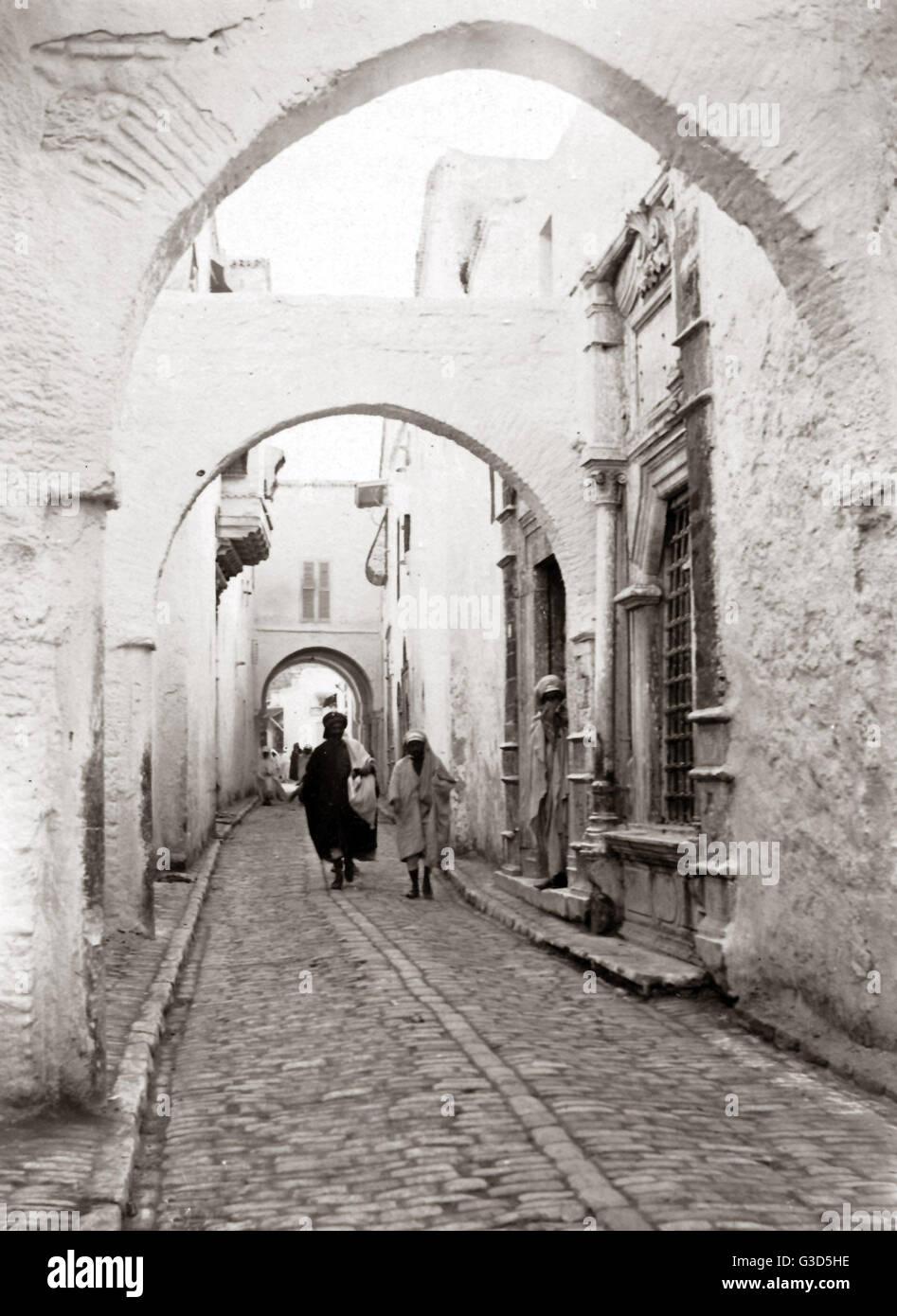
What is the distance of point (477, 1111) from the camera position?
4652mm

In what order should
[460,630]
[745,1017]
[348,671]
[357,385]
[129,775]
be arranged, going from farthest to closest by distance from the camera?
[348,671] → [460,630] → [357,385] → [129,775] → [745,1017]

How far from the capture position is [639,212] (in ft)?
29.5

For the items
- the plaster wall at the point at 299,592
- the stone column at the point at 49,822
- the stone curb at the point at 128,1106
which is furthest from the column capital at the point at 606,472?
the plaster wall at the point at 299,592

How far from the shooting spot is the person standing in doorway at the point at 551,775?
11.1 m

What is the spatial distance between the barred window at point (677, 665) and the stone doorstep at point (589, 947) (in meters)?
0.99

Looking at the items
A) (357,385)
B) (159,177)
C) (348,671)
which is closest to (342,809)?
(357,385)

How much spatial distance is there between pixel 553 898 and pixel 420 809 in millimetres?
2087

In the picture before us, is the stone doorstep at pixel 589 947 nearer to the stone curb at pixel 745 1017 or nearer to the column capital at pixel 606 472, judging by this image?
the stone curb at pixel 745 1017

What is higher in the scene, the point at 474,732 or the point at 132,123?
the point at 132,123

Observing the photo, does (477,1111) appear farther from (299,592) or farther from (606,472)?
(299,592)

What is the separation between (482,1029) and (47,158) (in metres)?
3.92

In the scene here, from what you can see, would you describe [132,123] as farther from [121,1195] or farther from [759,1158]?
[759,1158]

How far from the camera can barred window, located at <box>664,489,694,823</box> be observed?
8.56 meters

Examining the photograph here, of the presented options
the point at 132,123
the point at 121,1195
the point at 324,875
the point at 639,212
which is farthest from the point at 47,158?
the point at 324,875
